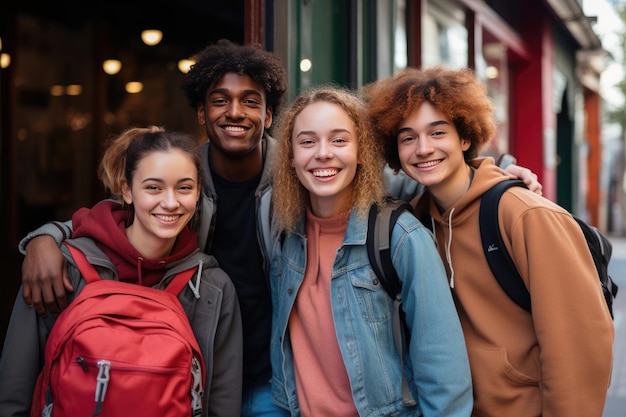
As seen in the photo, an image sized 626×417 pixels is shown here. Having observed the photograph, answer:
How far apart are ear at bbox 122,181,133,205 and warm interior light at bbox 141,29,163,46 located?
21.5ft

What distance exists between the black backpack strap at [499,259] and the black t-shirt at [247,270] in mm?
1002

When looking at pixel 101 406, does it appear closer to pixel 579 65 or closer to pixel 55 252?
pixel 55 252

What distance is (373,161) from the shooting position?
288 cm

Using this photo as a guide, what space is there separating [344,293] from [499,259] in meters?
0.59

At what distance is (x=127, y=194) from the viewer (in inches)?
113

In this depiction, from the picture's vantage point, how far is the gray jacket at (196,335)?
102 inches

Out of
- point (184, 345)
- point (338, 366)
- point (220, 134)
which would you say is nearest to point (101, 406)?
point (184, 345)

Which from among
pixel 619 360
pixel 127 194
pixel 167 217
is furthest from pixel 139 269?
pixel 619 360

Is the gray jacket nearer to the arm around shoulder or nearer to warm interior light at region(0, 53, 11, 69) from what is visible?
the arm around shoulder

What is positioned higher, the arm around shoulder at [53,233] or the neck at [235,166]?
the neck at [235,166]

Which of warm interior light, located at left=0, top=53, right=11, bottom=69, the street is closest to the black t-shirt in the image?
the street

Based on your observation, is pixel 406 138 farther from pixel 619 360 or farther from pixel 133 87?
pixel 133 87

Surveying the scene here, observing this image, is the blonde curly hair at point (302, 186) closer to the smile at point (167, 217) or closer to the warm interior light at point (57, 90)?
the smile at point (167, 217)

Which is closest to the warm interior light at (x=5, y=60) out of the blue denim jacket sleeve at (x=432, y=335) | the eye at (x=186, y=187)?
the eye at (x=186, y=187)
